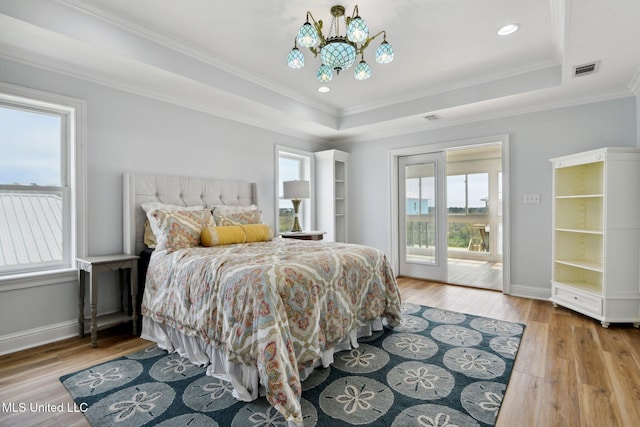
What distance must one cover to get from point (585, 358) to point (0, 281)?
4.39m

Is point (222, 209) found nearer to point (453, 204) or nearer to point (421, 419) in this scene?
point (421, 419)

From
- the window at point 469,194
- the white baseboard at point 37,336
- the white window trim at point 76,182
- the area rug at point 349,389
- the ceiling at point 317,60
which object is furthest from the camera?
the window at point 469,194

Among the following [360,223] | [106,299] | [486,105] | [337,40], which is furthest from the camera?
[360,223]

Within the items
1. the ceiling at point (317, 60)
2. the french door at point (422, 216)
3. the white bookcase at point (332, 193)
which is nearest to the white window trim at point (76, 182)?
the ceiling at point (317, 60)

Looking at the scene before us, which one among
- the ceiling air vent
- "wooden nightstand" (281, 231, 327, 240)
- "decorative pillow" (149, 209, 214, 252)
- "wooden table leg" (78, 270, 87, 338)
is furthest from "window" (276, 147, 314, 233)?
the ceiling air vent

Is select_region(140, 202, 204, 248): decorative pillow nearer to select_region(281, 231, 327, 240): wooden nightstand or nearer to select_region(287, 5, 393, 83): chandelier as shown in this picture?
select_region(281, 231, 327, 240): wooden nightstand

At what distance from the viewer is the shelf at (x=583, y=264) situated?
3.13 m

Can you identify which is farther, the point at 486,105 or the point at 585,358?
the point at 486,105

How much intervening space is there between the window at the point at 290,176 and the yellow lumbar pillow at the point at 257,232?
3.76ft

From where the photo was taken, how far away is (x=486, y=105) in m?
3.79

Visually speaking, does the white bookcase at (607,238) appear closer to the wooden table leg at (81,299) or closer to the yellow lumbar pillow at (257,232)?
the yellow lumbar pillow at (257,232)

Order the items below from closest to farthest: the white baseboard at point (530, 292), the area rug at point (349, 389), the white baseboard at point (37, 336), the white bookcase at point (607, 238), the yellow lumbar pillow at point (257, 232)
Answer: the area rug at point (349, 389)
the white baseboard at point (37, 336)
the white bookcase at point (607, 238)
the yellow lumbar pillow at point (257, 232)
the white baseboard at point (530, 292)

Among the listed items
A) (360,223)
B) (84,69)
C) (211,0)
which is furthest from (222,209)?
(360,223)

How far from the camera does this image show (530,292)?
3.90 m
